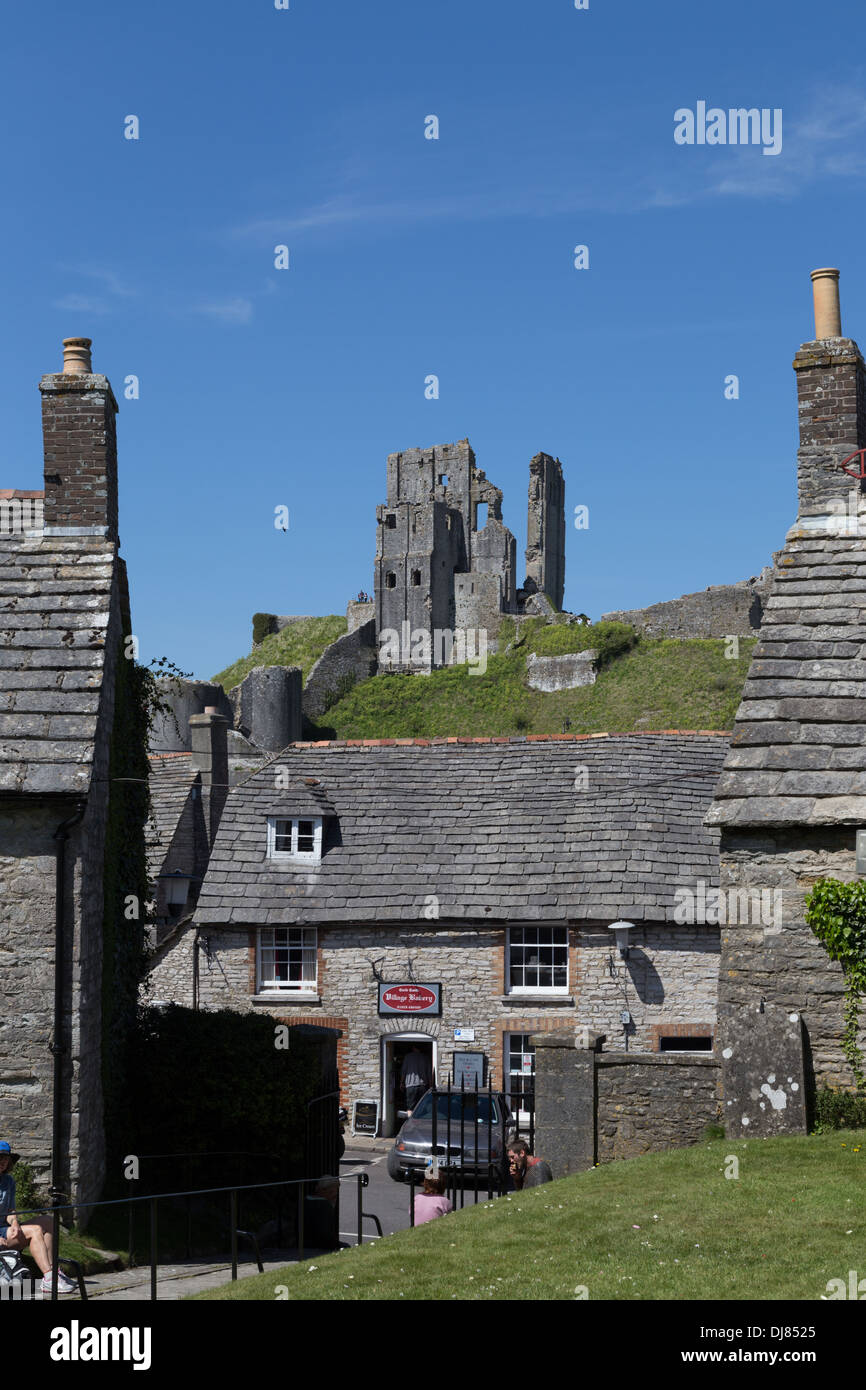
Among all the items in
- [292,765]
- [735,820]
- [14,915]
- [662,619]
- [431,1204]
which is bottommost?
[431,1204]

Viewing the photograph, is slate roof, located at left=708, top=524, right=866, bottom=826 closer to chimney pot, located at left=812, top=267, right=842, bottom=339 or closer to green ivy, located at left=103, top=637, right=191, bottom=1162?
chimney pot, located at left=812, top=267, right=842, bottom=339

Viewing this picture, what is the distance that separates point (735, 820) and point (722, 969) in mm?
1447

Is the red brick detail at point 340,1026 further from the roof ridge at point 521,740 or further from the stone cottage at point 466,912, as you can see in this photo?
the roof ridge at point 521,740

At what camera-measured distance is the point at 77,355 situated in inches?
618

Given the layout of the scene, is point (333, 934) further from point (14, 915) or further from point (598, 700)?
point (598, 700)

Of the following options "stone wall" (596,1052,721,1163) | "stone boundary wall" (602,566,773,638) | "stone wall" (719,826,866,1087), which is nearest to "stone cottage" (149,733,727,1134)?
"stone wall" (596,1052,721,1163)

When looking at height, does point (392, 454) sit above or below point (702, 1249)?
above

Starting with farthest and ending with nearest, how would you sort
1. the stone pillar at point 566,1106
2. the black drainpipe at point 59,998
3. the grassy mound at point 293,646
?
the grassy mound at point 293,646
the stone pillar at point 566,1106
the black drainpipe at point 59,998

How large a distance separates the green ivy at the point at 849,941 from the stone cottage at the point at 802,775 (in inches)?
4.0

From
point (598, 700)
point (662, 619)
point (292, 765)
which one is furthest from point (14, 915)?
point (662, 619)

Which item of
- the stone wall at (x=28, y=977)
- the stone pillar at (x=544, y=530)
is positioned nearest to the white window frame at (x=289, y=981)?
the stone wall at (x=28, y=977)

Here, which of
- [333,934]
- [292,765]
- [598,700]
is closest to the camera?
[333,934]

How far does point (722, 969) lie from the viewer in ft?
42.4

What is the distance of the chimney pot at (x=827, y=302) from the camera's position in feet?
54.6
